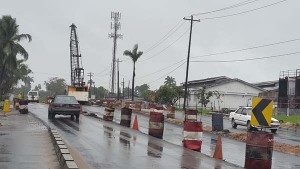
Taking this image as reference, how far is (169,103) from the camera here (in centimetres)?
7675

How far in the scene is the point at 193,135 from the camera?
52.6ft

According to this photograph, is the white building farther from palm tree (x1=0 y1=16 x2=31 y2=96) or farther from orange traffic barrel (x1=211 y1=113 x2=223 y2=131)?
orange traffic barrel (x1=211 y1=113 x2=223 y2=131)

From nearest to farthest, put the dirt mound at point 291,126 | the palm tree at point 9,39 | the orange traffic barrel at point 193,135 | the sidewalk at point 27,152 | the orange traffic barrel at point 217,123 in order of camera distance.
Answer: the sidewalk at point 27,152
the orange traffic barrel at point 193,135
the orange traffic barrel at point 217,123
the dirt mound at point 291,126
the palm tree at point 9,39

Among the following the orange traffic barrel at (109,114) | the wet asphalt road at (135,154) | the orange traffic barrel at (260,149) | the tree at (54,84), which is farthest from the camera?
the tree at (54,84)

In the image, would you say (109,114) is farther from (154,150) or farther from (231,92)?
(231,92)

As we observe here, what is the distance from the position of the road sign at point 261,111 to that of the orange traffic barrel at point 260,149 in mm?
485

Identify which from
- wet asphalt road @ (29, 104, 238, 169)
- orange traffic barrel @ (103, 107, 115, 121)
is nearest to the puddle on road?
wet asphalt road @ (29, 104, 238, 169)

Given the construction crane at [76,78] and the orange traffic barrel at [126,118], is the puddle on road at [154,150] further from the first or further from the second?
the construction crane at [76,78]

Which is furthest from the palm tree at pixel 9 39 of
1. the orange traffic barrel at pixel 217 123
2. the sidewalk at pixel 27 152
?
the sidewalk at pixel 27 152

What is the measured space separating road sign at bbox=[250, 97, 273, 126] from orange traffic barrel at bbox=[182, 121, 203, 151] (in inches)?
140

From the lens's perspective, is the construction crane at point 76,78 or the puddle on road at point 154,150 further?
the construction crane at point 76,78

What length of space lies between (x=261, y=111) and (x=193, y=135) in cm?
399

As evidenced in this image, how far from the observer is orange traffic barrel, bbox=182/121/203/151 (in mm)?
15867

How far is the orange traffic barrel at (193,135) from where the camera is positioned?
15.9 m
